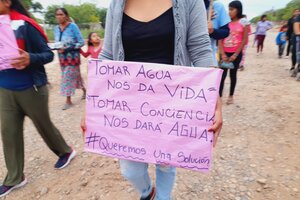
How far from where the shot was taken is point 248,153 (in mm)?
3037

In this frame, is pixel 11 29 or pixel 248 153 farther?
pixel 248 153

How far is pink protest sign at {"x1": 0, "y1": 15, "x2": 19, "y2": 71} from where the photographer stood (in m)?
2.10

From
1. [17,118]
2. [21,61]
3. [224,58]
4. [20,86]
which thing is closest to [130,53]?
[21,61]

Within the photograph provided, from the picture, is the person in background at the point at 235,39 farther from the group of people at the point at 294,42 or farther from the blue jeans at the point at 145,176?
the blue jeans at the point at 145,176

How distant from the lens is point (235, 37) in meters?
4.49

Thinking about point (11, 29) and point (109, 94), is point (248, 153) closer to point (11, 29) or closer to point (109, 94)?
point (109, 94)

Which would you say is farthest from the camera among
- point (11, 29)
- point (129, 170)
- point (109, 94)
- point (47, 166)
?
point (47, 166)

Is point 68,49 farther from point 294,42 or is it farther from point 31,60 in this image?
point 294,42

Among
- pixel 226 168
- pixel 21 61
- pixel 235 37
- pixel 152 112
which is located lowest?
pixel 226 168

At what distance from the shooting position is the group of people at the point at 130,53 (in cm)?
148

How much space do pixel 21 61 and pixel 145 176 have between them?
4.53ft

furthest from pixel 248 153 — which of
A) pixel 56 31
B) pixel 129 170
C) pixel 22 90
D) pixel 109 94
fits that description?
pixel 56 31

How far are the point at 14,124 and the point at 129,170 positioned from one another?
1359 millimetres

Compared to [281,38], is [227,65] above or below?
below
